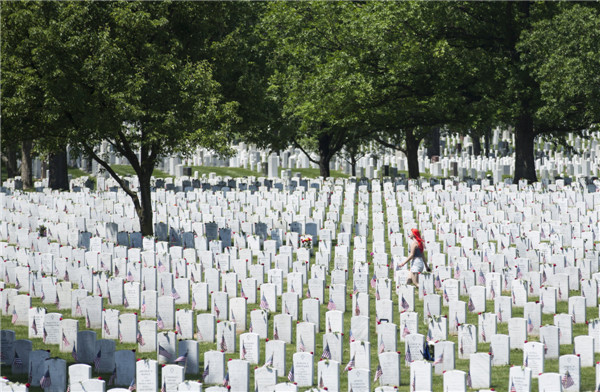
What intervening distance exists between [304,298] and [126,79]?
325 inches

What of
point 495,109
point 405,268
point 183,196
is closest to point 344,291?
point 405,268

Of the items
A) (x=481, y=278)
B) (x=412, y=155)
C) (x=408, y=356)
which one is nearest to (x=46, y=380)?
(x=408, y=356)

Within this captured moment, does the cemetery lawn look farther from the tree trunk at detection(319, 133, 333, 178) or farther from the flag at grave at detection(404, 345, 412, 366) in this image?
the flag at grave at detection(404, 345, 412, 366)

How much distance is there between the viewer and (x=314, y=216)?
85.0 ft

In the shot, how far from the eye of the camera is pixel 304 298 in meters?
18.0

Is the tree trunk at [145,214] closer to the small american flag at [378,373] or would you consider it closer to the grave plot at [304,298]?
the grave plot at [304,298]

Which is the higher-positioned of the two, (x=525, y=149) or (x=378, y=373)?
(x=525, y=149)

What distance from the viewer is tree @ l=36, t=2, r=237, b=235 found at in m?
22.8

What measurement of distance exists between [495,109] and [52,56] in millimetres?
17896

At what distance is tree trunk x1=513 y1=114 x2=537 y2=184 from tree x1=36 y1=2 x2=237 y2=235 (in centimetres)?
1624

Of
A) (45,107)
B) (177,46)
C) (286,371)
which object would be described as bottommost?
(286,371)

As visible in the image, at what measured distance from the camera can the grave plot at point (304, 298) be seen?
41.7 feet

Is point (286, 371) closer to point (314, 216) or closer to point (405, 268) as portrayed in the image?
point (405, 268)

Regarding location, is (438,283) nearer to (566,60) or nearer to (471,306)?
(471,306)
